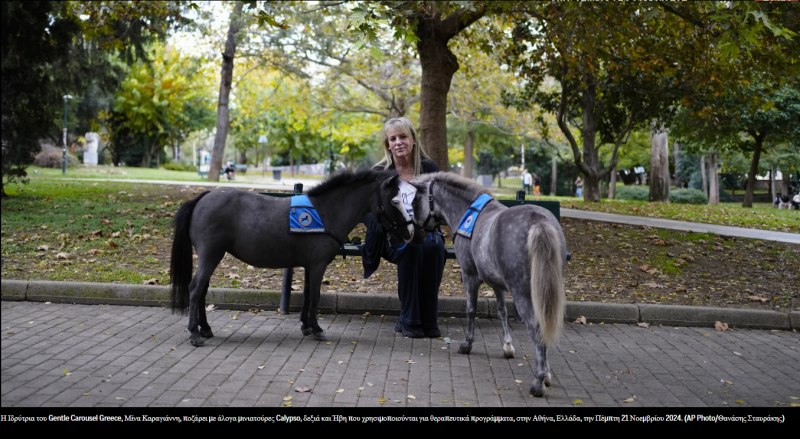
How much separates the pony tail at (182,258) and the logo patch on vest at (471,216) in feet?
7.97

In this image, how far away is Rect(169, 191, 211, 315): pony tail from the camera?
6.07 m

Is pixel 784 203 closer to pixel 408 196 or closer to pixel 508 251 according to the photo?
pixel 408 196

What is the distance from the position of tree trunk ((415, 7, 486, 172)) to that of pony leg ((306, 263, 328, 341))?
5906 millimetres

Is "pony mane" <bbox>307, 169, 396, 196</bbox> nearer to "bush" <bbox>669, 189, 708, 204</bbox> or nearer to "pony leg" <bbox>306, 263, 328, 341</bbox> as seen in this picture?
"pony leg" <bbox>306, 263, 328, 341</bbox>

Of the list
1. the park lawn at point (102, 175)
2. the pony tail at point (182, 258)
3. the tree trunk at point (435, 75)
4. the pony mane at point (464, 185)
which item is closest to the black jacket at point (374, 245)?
the pony mane at point (464, 185)

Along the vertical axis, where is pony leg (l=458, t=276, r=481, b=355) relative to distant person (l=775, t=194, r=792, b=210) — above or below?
below

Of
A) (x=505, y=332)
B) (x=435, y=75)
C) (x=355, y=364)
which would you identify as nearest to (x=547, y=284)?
(x=505, y=332)

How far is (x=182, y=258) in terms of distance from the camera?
6117 millimetres

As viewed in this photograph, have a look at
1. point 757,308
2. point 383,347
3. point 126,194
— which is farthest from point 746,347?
point 126,194

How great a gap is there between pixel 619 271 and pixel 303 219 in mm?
5180

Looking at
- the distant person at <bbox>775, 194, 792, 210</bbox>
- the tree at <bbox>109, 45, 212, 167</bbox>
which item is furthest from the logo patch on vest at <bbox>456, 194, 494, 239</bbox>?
the tree at <bbox>109, 45, 212, 167</bbox>

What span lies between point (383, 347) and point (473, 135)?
117 ft

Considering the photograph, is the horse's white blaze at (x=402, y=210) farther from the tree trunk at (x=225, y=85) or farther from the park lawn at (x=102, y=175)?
the park lawn at (x=102, y=175)

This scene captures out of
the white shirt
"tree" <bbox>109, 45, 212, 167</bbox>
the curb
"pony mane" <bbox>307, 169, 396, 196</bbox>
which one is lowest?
the curb
